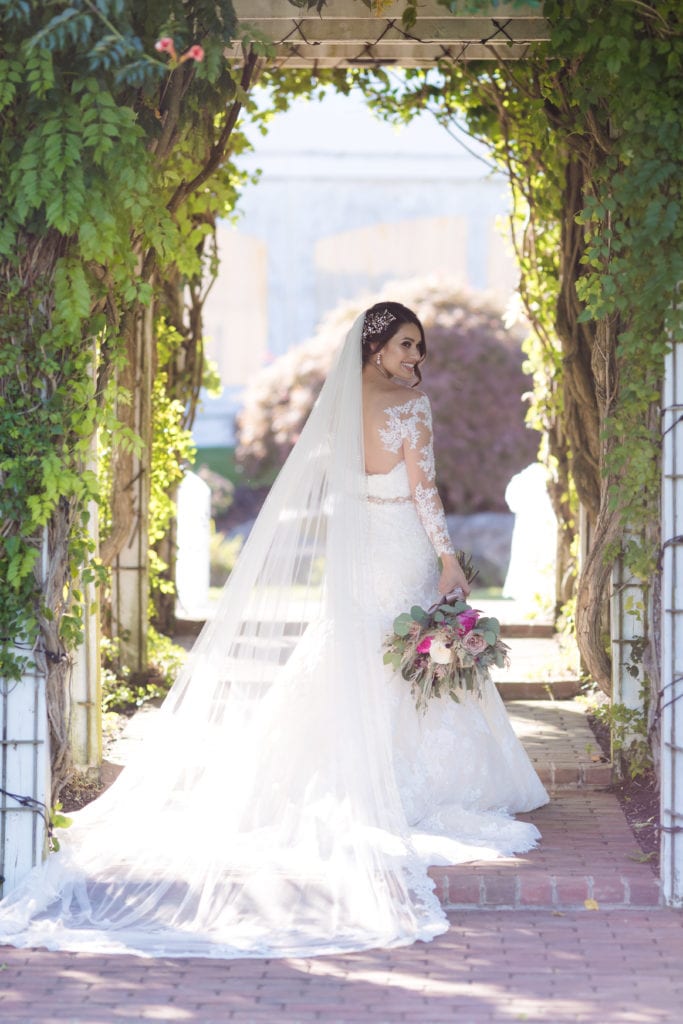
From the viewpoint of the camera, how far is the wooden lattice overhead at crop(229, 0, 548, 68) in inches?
194

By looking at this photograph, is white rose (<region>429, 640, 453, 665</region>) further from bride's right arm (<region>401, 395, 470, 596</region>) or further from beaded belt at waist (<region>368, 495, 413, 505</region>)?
beaded belt at waist (<region>368, 495, 413, 505</region>)

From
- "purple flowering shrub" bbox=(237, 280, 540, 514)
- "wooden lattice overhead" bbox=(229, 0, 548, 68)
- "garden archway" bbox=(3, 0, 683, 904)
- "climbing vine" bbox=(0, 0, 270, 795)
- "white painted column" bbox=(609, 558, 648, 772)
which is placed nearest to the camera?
"climbing vine" bbox=(0, 0, 270, 795)

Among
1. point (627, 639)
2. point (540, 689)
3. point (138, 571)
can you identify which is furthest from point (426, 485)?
point (138, 571)

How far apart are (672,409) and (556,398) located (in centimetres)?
323

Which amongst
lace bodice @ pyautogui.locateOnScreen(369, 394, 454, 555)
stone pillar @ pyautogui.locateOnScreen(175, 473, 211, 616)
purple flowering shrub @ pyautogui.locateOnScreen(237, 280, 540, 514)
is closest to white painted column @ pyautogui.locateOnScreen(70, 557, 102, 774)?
lace bodice @ pyautogui.locateOnScreen(369, 394, 454, 555)

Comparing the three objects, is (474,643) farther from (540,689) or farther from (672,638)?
(540,689)

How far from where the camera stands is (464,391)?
594 inches

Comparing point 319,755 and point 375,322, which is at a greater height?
point 375,322

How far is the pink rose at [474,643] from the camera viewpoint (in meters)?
4.75

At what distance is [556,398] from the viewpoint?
7480mm

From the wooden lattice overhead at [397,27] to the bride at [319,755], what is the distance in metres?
1.12

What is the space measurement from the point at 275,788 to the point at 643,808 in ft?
4.82

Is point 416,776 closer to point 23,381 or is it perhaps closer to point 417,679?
point 417,679

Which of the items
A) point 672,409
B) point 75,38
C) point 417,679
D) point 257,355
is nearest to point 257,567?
point 417,679
